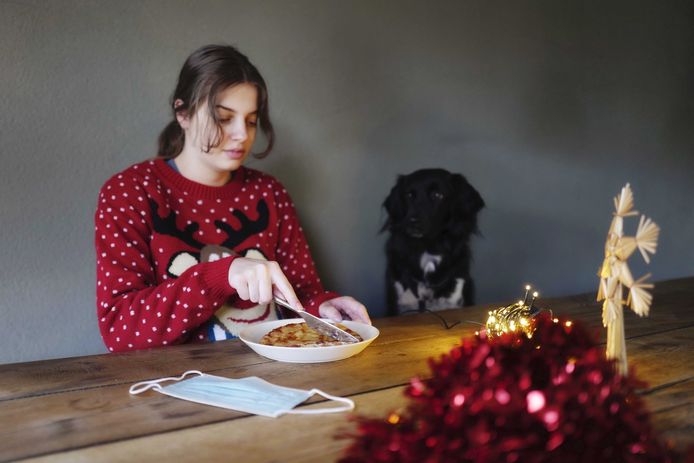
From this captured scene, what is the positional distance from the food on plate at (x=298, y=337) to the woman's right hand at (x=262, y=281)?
6 centimetres

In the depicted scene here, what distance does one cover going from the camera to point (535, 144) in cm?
272

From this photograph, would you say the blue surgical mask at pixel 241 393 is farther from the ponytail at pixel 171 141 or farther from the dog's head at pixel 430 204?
the dog's head at pixel 430 204

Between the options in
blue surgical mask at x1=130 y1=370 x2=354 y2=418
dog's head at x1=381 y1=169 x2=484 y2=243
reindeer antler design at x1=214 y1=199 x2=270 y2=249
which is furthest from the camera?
dog's head at x1=381 y1=169 x2=484 y2=243

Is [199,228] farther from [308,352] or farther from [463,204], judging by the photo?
[463,204]

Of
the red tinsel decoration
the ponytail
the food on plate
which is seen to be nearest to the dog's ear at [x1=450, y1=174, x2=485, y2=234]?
the ponytail

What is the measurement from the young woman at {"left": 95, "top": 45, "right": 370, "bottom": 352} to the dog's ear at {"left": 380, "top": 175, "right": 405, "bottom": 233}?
569 mm

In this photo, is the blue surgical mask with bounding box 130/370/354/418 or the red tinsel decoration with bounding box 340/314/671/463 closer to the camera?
the red tinsel decoration with bounding box 340/314/671/463

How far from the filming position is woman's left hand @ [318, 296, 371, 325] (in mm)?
1381

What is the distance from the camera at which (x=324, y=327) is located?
3.77ft

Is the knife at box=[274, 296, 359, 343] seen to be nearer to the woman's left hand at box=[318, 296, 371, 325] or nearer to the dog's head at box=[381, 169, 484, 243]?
the woman's left hand at box=[318, 296, 371, 325]

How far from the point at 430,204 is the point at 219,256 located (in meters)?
0.93

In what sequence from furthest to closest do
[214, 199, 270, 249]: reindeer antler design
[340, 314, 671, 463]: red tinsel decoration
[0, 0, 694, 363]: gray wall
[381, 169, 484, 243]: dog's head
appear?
[381, 169, 484, 243]: dog's head
[0, 0, 694, 363]: gray wall
[214, 199, 270, 249]: reindeer antler design
[340, 314, 671, 463]: red tinsel decoration

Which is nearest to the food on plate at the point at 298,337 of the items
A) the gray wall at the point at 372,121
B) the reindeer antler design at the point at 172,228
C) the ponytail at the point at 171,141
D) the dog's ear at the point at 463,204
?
the reindeer antler design at the point at 172,228

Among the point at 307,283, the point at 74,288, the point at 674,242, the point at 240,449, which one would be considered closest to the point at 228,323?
the point at 307,283
